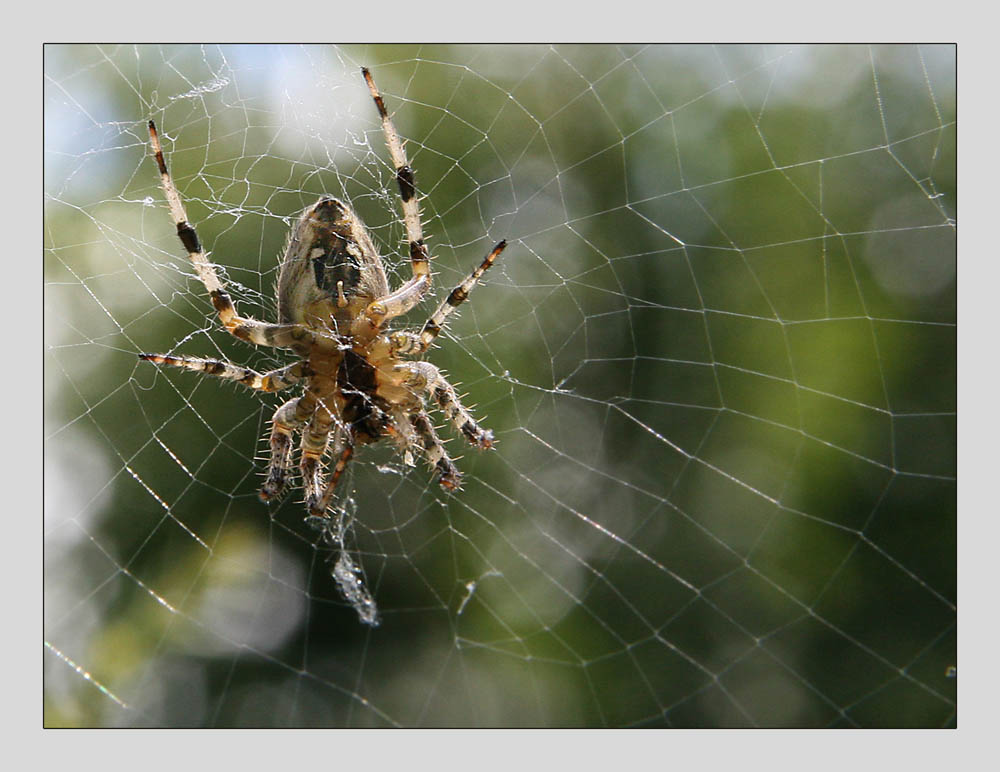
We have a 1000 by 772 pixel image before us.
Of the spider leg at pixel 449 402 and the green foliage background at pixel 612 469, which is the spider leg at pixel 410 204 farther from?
the green foliage background at pixel 612 469

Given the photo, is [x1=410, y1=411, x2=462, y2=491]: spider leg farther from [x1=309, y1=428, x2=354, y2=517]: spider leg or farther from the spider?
[x1=309, y1=428, x2=354, y2=517]: spider leg

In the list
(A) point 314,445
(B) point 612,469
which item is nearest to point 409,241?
(A) point 314,445

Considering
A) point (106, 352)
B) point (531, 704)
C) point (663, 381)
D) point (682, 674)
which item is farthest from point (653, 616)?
point (106, 352)

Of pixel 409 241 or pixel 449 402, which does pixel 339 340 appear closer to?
pixel 409 241

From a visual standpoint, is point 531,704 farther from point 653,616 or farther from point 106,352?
point 106,352

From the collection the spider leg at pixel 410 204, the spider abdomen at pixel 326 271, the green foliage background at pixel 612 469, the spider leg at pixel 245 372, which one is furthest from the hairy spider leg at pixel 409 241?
the green foliage background at pixel 612 469

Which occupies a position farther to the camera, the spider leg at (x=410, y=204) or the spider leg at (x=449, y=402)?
the spider leg at (x=449, y=402)

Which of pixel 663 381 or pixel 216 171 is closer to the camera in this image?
pixel 216 171
